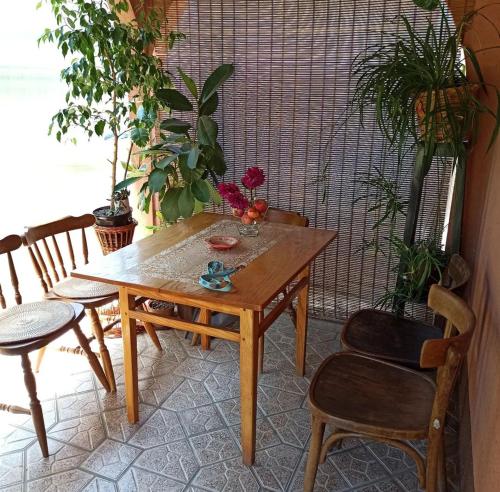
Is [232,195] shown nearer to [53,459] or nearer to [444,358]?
[444,358]

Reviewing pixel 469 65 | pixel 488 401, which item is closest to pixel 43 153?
pixel 469 65

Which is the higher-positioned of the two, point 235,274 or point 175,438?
point 235,274

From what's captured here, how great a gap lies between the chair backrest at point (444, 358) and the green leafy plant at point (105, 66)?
6.96 ft

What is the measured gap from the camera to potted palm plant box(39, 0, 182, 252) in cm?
268

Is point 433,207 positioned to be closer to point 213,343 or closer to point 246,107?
point 246,107

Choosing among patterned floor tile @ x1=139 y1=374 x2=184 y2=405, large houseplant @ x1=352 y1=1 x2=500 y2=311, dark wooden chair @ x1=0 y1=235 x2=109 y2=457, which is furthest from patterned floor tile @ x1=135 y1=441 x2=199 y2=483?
large houseplant @ x1=352 y1=1 x2=500 y2=311

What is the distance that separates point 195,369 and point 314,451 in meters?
1.13

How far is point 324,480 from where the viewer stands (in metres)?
1.92

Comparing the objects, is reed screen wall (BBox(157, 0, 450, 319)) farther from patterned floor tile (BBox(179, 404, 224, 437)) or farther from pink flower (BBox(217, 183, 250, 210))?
patterned floor tile (BBox(179, 404, 224, 437))

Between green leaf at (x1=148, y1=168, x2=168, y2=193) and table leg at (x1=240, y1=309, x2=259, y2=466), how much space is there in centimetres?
139

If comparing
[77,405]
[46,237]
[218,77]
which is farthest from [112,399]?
[218,77]

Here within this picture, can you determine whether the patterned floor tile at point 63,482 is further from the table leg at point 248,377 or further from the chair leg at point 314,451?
the chair leg at point 314,451

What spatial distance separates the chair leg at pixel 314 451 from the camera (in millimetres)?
1645

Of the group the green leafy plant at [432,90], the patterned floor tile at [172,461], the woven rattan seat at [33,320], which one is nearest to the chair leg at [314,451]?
the patterned floor tile at [172,461]
